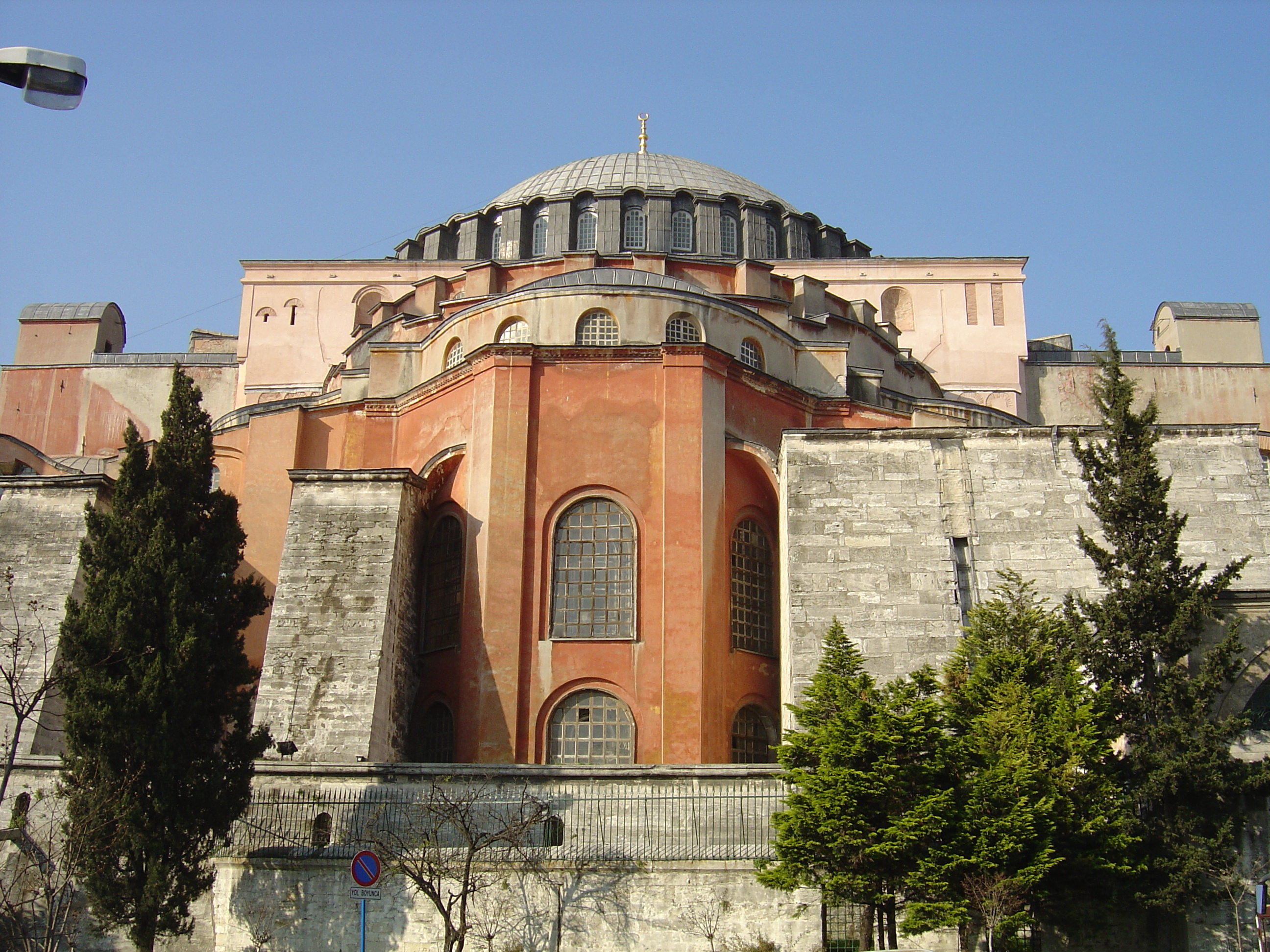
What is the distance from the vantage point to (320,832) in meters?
17.9

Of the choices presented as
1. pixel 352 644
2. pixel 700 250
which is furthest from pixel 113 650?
pixel 700 250

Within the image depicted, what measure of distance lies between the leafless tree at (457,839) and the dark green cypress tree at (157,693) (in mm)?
2031

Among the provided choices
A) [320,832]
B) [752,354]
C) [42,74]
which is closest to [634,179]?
[752,354]

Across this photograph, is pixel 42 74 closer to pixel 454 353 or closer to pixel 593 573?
pixel 593 573

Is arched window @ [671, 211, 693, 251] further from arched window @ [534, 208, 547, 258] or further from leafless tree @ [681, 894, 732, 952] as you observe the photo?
leafless tree @ [681, 894, 732, 952]

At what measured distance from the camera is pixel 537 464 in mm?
23109

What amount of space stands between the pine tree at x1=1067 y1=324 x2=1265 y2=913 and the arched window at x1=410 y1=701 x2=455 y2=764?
9973 mm

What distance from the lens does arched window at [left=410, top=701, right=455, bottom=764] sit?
22219 millimetres

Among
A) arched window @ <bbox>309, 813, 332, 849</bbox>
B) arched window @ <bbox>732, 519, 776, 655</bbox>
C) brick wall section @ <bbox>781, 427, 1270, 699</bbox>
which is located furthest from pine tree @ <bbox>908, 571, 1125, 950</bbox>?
arched window @ <bbox>309, 813, 332, 849</bbox>

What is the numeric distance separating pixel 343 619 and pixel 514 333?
21.2 ft

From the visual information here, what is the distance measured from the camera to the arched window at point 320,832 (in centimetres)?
1762

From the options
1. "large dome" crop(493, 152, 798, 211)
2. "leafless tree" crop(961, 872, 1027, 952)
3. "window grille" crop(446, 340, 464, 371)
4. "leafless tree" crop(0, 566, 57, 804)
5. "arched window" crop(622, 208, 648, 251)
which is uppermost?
"large dome" crop(493, 152, 798, 211)

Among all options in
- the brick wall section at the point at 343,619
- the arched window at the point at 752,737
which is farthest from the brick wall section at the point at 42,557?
the arched window at the point at 752,737

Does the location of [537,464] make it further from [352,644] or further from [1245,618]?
[1245,618]
